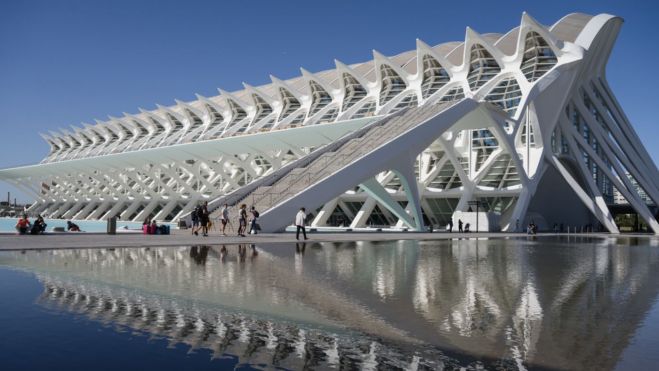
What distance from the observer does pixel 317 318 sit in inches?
185

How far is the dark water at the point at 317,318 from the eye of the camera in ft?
11.3

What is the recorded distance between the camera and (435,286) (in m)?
6.93

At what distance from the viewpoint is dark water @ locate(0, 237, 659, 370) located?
3.45 meters

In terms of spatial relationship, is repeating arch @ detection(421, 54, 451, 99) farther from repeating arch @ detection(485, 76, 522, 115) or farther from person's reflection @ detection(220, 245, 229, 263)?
person's reflection @ detection(220, 245, 229, 263)

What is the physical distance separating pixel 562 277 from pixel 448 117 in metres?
18.1

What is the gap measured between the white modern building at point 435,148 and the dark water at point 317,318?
39.6 ft

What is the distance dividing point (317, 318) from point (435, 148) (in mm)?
34527

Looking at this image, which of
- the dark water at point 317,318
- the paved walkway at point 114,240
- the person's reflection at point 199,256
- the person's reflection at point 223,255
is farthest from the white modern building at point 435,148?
the dark water at point 317,318

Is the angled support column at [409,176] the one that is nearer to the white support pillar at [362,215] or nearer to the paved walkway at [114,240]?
the paved walkway at [114,240]

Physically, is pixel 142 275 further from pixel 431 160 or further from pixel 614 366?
pixel 431 160

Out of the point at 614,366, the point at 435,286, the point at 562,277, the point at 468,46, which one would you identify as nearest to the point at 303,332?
the point at 614,366

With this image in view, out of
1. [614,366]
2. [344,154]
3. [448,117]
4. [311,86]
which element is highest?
[311,86]

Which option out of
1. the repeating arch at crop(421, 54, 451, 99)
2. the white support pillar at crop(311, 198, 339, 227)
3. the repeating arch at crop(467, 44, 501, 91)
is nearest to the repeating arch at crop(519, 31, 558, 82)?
the repeating arch at crop(467, 44, 501, 91)

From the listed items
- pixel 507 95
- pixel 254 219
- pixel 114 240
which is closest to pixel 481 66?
pixel 507 95
